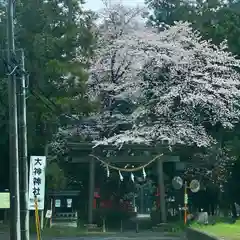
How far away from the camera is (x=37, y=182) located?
54.7ft

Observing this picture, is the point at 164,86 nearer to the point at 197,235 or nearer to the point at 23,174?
the point at 197,235

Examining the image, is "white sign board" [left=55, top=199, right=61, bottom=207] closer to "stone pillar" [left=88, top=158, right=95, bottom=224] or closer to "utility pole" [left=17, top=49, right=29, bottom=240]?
"stone pillar" [left=88, top=158, right=95, bottom=224]

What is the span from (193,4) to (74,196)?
16.8 m

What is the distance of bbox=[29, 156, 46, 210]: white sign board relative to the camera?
53.9ft

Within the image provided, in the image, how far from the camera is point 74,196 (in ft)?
142

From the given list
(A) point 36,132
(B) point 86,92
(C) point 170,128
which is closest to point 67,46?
(B) point 86,92

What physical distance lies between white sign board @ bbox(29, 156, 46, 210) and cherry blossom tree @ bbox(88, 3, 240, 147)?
15.4 metres

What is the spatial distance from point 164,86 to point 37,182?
18.4 metres

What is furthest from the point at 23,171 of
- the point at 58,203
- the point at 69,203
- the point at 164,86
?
the point at 69,203

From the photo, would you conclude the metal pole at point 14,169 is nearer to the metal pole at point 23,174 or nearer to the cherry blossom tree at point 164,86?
the metal pole at point 23,174

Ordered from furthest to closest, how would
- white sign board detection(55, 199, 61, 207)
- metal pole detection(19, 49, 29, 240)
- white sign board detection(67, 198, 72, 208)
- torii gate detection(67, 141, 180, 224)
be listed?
1. white sign board detection(67, 198, 72, 208)
2. white sign board detection(55, 199, 61, 207)
3. torii gate detection(67, 141, 180, 224)
4. metal pole detection(19, 49, 29, 240)

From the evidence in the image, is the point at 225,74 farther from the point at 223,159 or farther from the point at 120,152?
the point at 120,152

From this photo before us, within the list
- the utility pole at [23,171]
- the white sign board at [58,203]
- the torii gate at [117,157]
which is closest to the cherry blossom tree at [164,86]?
the torii gate at [117,157]

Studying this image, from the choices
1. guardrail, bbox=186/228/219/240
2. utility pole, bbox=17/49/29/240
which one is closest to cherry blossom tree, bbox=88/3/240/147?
guardrail, bbox=186/228/219/240
